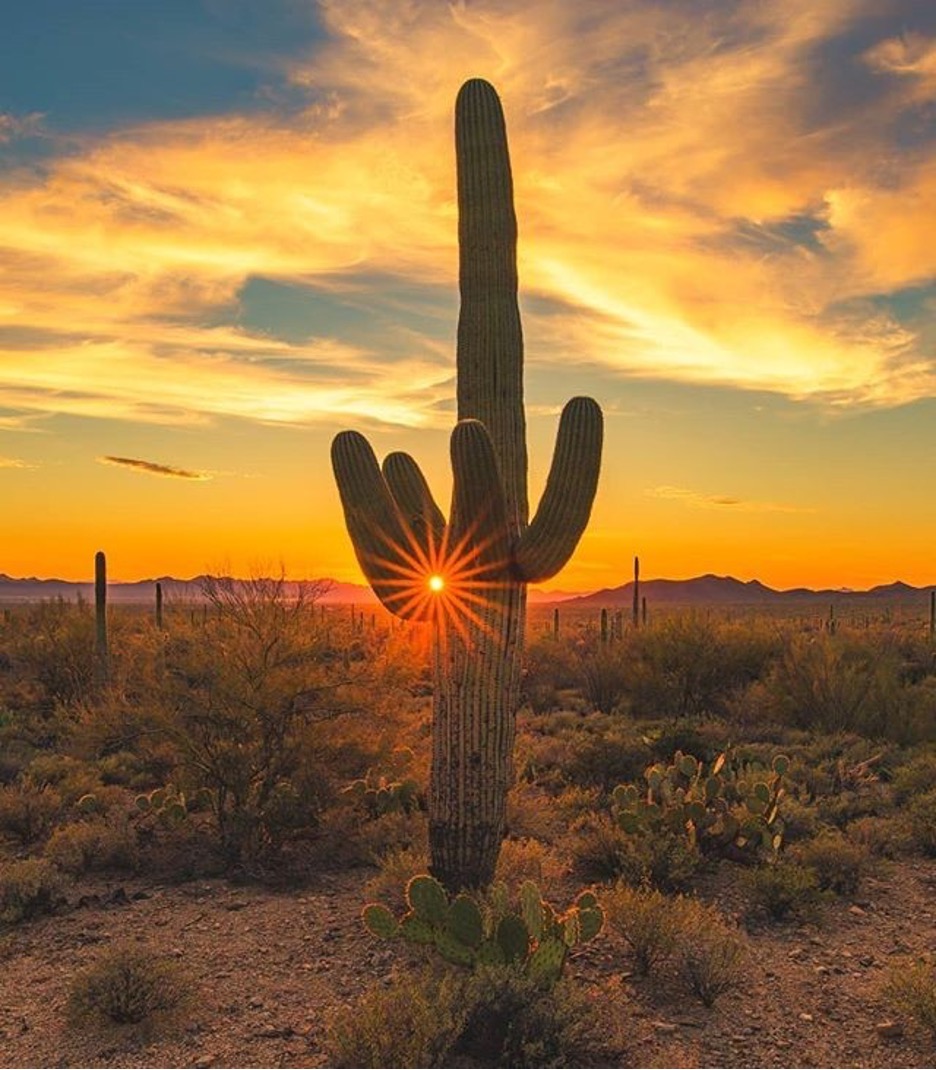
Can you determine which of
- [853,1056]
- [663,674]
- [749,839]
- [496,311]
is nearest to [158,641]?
[496,311]

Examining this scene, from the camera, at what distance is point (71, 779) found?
13.3m

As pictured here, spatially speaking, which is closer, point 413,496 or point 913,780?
point 413,496

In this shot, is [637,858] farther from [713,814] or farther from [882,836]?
[882,836]

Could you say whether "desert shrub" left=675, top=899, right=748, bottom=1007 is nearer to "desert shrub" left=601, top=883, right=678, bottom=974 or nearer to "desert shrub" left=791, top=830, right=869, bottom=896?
"desert shrub" left=601, top=883, right=678, bottom=974

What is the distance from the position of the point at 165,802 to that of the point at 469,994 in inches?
228

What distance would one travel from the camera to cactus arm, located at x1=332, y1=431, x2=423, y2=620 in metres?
9.26

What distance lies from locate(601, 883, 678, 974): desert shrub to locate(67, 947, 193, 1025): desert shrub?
123 inches

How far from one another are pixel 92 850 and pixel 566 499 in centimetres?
589

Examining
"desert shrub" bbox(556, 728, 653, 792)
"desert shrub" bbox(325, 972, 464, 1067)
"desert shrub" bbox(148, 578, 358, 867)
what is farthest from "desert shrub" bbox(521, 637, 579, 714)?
"desert shrub" bbox(325, 972, 464, 1067)

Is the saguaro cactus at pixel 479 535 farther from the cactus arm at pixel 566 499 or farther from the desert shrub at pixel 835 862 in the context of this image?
the desert shrub at pixel 835 862

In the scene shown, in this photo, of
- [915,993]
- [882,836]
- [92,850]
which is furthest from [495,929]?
[882,836]

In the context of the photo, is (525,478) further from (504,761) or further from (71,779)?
(71,779)

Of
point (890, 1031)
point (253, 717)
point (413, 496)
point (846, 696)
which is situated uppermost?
point (413, 496)

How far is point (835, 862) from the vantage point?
988 cm
